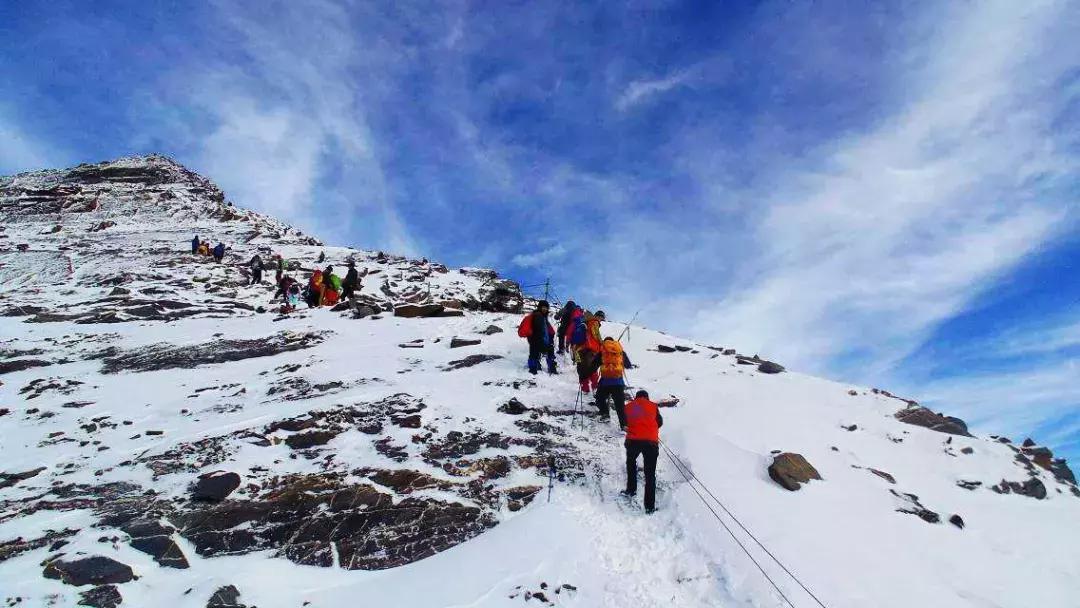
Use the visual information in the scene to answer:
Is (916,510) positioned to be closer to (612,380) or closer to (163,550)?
(612,380)

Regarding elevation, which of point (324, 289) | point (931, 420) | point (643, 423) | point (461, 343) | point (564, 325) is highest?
point (324, 289)

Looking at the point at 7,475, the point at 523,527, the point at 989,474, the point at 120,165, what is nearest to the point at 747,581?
the point at 523,527

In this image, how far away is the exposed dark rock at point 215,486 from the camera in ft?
26.1

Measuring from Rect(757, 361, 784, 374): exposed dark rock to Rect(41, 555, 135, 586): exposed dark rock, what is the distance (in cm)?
1506

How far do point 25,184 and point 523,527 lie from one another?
217 ft

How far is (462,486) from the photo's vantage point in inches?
347

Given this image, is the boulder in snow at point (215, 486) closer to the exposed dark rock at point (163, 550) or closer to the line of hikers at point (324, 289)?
the exposed dark rock at point (163, 550)

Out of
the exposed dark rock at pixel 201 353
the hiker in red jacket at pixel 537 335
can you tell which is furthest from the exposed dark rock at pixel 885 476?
the exposed dark rock at pixel 201 353

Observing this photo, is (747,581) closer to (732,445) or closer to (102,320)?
(732,445)

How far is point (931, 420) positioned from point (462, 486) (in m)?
11.9

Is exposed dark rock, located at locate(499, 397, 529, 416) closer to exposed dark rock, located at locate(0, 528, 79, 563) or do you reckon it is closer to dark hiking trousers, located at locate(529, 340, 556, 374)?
dark hiking trousers, located at locate(529, 340, 556, 374)

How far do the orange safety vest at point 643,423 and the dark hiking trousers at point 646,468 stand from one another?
3.8 inches

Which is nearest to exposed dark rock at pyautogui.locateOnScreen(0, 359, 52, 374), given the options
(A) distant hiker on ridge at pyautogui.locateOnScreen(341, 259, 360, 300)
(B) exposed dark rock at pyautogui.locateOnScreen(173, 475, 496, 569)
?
(A) distant hiker on ridge at pyautogui.locateOnScreen(341, 259, 360, 300)

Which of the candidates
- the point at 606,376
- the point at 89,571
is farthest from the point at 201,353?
the point at 606,376
